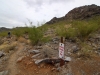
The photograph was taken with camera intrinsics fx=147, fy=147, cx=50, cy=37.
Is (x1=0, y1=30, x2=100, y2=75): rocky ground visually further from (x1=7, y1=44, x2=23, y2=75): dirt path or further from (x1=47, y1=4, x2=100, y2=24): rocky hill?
(x1=47, y1=4, x2=100, y2=24): rocky hill

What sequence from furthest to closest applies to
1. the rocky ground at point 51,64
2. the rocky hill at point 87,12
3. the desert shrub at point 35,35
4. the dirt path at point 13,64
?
the rocky hill at point 87,12 < the desert shrub at point 35,35 < the dirt path at point 13,64 < the rocky ground at point 51,64

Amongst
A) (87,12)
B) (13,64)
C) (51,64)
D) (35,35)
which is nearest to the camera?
(51,64)

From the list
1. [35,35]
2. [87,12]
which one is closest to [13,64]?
[35,35]

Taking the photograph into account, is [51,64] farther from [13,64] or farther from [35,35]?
[35,35]

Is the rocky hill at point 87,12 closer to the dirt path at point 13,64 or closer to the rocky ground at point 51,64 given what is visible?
the rocky ground at point 51,64

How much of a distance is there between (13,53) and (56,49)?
2.43 meters

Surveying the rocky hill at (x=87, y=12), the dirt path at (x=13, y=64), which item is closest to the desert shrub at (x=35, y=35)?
the dirt path at (x=13, y=64)

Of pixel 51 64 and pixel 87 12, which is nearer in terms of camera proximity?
pixel 51 64

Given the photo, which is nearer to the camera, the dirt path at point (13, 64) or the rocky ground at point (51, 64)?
the rocky ground at point (51, 64)

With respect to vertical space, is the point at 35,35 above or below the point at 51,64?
above

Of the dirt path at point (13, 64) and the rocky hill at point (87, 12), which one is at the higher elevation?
the rocky hill at point (87, 12)

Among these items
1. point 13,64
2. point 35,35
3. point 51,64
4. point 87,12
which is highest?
point 87,12

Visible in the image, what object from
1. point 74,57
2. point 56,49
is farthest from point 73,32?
point 74,57

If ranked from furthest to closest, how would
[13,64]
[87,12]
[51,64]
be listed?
[87,12] → [13,64] → [51,64]
